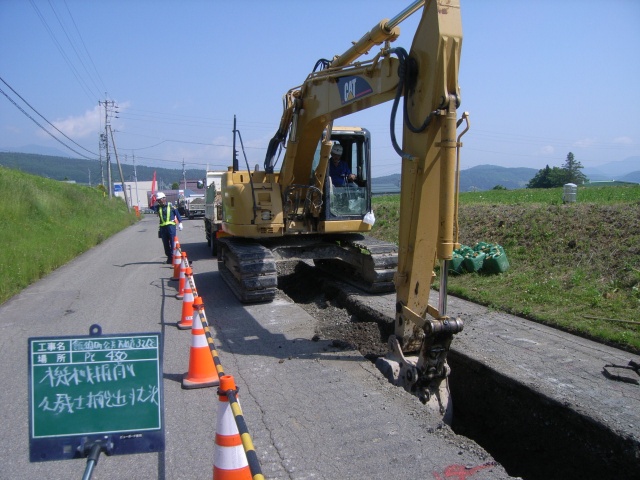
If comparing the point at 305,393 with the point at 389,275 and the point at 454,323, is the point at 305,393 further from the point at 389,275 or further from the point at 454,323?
the point at 389,275

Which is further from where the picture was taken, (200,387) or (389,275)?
(389,275)

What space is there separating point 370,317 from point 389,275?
48.3 inches

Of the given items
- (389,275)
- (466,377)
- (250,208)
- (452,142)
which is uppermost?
(452,142)

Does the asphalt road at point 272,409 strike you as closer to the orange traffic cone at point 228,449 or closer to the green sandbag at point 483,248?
the orange traffic cone at point 228,449

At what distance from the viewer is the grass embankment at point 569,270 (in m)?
7.22

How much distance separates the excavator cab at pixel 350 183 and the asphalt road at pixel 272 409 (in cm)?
198

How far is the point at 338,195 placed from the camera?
9578 millimetres

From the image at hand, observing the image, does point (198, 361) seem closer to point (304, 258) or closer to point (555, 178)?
point (304, 258)

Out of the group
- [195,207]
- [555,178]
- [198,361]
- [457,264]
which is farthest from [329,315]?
[555,178]

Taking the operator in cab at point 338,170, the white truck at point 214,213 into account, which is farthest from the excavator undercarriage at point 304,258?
the white truck at point 214,213

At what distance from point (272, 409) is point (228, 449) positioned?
205cm

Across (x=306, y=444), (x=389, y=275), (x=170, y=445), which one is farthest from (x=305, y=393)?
(x=389, y=275)

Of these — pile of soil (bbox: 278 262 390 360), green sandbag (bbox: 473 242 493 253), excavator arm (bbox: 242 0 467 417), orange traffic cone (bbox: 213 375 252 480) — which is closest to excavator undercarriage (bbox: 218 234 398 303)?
pile of soil (bbox: 278 262 390 360)

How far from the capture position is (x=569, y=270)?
9.05 meters
